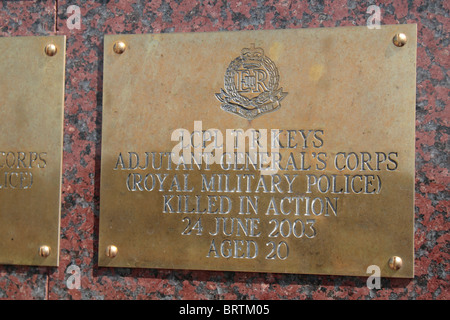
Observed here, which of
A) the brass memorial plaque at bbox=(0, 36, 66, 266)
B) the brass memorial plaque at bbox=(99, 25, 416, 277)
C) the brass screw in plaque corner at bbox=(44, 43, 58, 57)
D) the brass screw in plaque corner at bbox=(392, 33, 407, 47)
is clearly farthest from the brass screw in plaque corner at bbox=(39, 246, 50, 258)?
the brass screw in plaque corner at bbox=(392, 33, 407, 47)

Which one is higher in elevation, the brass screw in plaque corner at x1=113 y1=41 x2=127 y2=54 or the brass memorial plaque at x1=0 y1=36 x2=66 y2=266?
the brass screw in plaque corner at x1=113 y1=41 x2=127 y2=54

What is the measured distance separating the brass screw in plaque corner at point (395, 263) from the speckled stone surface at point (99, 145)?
3.9 inches

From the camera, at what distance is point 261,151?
9.00ft

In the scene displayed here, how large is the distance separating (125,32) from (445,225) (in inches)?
74.7

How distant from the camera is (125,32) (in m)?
2.93

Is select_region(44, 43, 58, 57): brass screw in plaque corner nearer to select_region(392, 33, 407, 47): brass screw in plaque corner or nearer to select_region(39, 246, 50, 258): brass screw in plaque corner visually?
select_region(39, 246, 50, 258): brass screw in plaque corner

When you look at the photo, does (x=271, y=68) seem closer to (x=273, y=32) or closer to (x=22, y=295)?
(x=273, y=32)

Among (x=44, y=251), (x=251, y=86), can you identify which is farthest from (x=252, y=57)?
(x=44, y=251)

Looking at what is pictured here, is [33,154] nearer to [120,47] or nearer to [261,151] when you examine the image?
[120,47]

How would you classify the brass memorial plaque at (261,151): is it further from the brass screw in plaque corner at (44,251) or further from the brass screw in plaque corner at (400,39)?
the brass screw in plaque corner at (44,251)

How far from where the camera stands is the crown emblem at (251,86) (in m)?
2.74

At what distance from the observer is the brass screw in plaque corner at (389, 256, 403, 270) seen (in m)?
2.61
